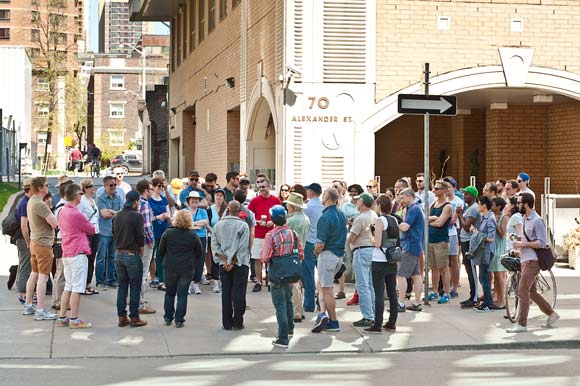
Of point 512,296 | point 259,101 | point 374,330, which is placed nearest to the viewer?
point 374,330

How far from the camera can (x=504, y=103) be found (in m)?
26.9

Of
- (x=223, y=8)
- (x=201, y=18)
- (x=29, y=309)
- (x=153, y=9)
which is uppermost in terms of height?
(x=153, y=9)

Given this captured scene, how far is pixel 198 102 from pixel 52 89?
41.2m

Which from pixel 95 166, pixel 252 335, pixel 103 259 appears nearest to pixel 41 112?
pixel 95 166

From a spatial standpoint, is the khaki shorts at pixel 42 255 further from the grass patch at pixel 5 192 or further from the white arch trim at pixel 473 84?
the grass patch at pixel 5 192

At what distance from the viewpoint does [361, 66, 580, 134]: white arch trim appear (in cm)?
2250

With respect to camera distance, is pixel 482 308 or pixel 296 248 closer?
pixel 296 248

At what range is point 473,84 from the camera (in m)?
23.0

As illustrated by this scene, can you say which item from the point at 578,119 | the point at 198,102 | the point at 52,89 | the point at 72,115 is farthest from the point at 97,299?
the point at 72,115

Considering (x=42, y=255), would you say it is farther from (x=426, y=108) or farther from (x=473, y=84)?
(x=473, y=84)

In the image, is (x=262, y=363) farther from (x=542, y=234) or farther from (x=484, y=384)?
(x=542, y=234)

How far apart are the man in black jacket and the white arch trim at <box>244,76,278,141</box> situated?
10.6 metres

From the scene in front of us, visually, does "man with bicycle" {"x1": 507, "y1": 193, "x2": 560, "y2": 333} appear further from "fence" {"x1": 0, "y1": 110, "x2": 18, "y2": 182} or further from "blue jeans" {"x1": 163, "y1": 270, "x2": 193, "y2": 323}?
"fence" {"x1": 0, "y1": 110, "x2": 18, "y2": 182}

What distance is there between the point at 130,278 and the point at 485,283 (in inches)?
200
